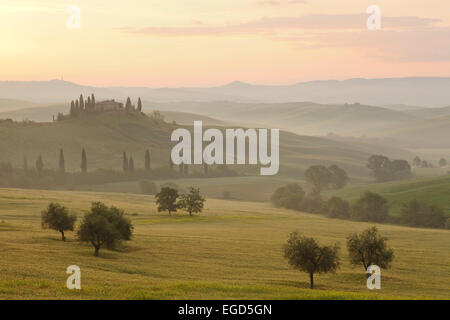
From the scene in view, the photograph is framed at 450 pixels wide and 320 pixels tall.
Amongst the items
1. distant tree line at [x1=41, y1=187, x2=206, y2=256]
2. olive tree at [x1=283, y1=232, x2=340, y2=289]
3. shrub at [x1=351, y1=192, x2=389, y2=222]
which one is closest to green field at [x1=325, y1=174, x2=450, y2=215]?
shrub at [x1=351, y1=192, x2=389, y2=222]

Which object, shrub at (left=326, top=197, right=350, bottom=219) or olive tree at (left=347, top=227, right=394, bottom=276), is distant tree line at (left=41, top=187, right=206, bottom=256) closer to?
olive tree at (left=347, top=227, right=394, bottom=276)

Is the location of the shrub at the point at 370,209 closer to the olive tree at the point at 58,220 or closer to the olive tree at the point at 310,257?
the olive tree at the point at 58,220

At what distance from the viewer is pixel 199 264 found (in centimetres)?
6625

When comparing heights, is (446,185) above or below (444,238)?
above

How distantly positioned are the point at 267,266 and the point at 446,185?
120411 millimetres

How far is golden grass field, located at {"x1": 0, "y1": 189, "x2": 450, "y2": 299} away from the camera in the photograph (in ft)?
149

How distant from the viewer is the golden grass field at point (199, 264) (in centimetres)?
4538

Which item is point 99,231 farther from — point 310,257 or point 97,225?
point 310,257

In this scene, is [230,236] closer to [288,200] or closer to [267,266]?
[267,266]

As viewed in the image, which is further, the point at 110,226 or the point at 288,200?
the point at 288,200

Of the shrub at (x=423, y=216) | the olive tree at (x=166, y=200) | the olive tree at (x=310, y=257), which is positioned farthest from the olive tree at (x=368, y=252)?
the shrub at (x=423, y=216)
